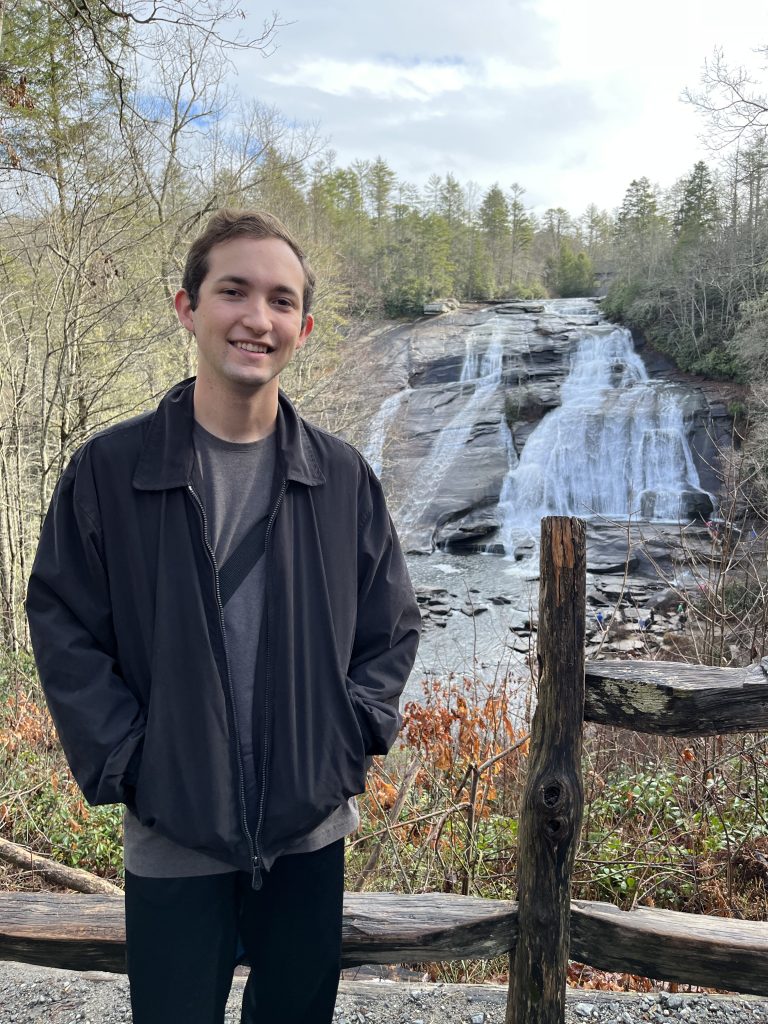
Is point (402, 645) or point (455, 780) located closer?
point (402, 645)

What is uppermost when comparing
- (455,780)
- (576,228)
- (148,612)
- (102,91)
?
(576,228)

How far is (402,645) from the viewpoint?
1862mm

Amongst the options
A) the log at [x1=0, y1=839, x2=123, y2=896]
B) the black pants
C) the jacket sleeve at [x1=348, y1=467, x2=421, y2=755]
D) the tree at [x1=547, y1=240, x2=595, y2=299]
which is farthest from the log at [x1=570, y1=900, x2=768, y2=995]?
the tree at [x1=547, y1=240, x2=595, y2=299]

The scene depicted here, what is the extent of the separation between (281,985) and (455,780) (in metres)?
3.03

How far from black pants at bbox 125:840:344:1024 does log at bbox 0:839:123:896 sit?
2.54m

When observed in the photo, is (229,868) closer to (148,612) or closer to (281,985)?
(281,985)

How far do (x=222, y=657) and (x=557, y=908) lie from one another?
115 centimetres

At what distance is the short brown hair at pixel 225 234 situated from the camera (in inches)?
66.4

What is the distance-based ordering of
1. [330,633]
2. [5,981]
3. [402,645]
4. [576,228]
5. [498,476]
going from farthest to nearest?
[576,228] → [498,476] → [5,981] → [402,645] → [330,633]

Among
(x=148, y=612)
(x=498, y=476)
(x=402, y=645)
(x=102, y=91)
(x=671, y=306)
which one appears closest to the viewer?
(x=148, y=612)

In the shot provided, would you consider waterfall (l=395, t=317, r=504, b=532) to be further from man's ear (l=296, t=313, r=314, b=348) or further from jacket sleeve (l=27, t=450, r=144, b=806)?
jacket sleeve (l=27, t=450, r=144, b=806)

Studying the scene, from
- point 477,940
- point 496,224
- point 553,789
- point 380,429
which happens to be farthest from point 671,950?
point 496,224

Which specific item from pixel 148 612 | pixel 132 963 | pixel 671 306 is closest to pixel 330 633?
pixel 148 612

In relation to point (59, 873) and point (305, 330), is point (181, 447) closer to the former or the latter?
point (305, 330)
